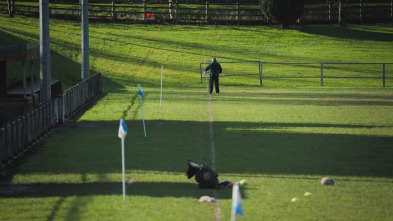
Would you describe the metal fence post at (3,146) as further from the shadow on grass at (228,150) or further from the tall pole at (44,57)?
the tall pole at (44,57)

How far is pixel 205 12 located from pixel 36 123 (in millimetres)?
43382

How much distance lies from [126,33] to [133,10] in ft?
20.3

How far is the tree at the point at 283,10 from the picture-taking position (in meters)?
52.7

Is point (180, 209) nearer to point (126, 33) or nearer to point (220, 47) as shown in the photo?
point (220, 47)

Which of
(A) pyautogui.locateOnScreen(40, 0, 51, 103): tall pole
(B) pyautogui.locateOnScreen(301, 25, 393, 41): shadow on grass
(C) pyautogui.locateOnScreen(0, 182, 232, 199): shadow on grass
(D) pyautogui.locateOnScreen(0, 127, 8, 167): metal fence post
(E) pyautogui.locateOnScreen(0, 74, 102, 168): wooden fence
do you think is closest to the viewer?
(C) pyautogui.locateOnScreen(0, 182, 232, 199): shadow on grass

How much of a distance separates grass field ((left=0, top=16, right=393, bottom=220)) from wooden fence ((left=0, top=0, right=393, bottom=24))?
18.1 metres

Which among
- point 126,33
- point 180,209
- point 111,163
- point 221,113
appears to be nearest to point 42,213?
point 180,209

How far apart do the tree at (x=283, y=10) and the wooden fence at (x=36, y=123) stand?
29.1m

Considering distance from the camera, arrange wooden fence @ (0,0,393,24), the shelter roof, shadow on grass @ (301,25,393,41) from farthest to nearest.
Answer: wooden fence @ (0,0,393,24)
shadow on grass @ (301,25,393,41)
the shelter roof

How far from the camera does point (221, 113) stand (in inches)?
971

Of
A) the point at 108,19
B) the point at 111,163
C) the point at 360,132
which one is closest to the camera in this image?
the point at 111,163

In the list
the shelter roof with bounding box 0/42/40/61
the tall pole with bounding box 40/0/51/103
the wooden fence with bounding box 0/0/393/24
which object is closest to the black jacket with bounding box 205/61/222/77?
the tall pole with bounding box 40/0/51/103

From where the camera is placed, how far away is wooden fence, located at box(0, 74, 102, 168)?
47.2ft

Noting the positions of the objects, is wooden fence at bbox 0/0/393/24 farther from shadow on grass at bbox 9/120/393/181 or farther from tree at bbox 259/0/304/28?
shadow on grass at bbox 9/120/393/181
